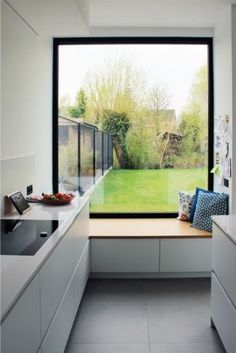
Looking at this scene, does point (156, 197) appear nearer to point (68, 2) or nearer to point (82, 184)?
point (82, 184)

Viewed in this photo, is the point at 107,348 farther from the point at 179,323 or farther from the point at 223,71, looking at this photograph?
the point at 223,71

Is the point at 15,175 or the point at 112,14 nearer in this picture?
the point at 15,175

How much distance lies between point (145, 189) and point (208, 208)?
36.0 inches

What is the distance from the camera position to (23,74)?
3451mm

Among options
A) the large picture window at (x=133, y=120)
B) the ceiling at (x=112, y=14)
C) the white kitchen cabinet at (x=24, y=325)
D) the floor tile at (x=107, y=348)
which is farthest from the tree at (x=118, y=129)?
the white kitchen cabinet at (x=24, y=325)

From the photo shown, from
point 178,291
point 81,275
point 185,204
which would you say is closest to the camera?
point 81,275

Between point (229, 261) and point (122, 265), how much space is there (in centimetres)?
176

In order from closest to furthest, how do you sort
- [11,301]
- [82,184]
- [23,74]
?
[11,301]
[23,74]
[82,184]

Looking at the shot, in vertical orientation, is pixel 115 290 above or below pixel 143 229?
below

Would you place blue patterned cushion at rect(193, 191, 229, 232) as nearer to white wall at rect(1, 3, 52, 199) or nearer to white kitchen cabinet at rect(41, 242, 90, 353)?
white kitchen cabinet at rect(41, 242, 90, 353)

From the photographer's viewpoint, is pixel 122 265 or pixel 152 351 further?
pixel 122 265

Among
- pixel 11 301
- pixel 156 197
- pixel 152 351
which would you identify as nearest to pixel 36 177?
pixel 156 197

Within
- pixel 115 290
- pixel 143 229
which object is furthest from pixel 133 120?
pixel 115 290

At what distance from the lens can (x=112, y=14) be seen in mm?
4098
